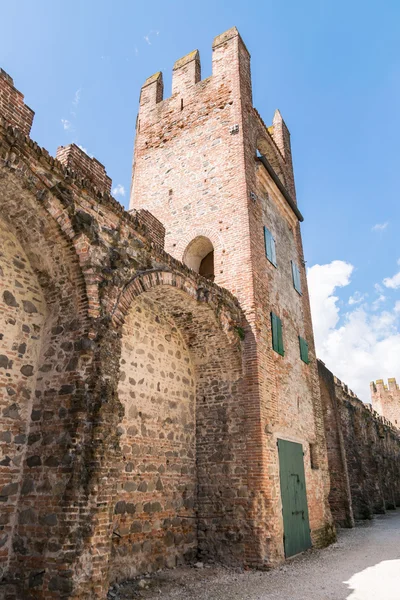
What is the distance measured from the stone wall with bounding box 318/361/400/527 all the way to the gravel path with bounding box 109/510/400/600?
479 centimetres

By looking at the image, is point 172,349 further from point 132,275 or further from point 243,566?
point 243,566

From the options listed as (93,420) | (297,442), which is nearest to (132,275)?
(93,420)

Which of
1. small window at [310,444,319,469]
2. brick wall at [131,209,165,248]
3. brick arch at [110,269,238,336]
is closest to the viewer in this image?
brick arch at [110,269,238,336]

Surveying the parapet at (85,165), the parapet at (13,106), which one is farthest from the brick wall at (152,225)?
the parapet at (13,106)

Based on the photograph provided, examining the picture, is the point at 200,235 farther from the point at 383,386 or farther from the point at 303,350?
the point at 383,386

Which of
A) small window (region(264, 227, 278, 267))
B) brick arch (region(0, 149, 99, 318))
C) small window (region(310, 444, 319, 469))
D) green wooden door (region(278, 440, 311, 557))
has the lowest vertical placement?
green wooden door (region(278, 440, 311, 557))

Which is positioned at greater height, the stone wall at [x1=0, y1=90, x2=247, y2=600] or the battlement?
the battlement

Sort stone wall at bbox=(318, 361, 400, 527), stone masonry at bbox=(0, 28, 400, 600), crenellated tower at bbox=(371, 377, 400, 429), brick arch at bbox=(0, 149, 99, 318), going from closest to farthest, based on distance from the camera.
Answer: stone masonry at bbox=(0, 28, 400, 600)
brick arch at bbox=(0, 149, 99, 318)
stone wall at bbox=(318, 361, 400, 527)
crenellated tower at bbox=(371, 377, 400, 429)

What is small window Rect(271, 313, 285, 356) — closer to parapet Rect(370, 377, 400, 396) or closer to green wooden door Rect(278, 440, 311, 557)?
green wooden door Rect(278, 440, 311, 557)

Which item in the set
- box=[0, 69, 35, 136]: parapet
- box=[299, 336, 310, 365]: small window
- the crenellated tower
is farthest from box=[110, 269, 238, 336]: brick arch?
the crenellated tower

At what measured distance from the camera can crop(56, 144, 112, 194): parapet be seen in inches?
250

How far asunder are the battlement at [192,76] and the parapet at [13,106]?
755 cm

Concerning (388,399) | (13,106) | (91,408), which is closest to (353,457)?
(91,408)

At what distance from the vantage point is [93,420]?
194 inches
